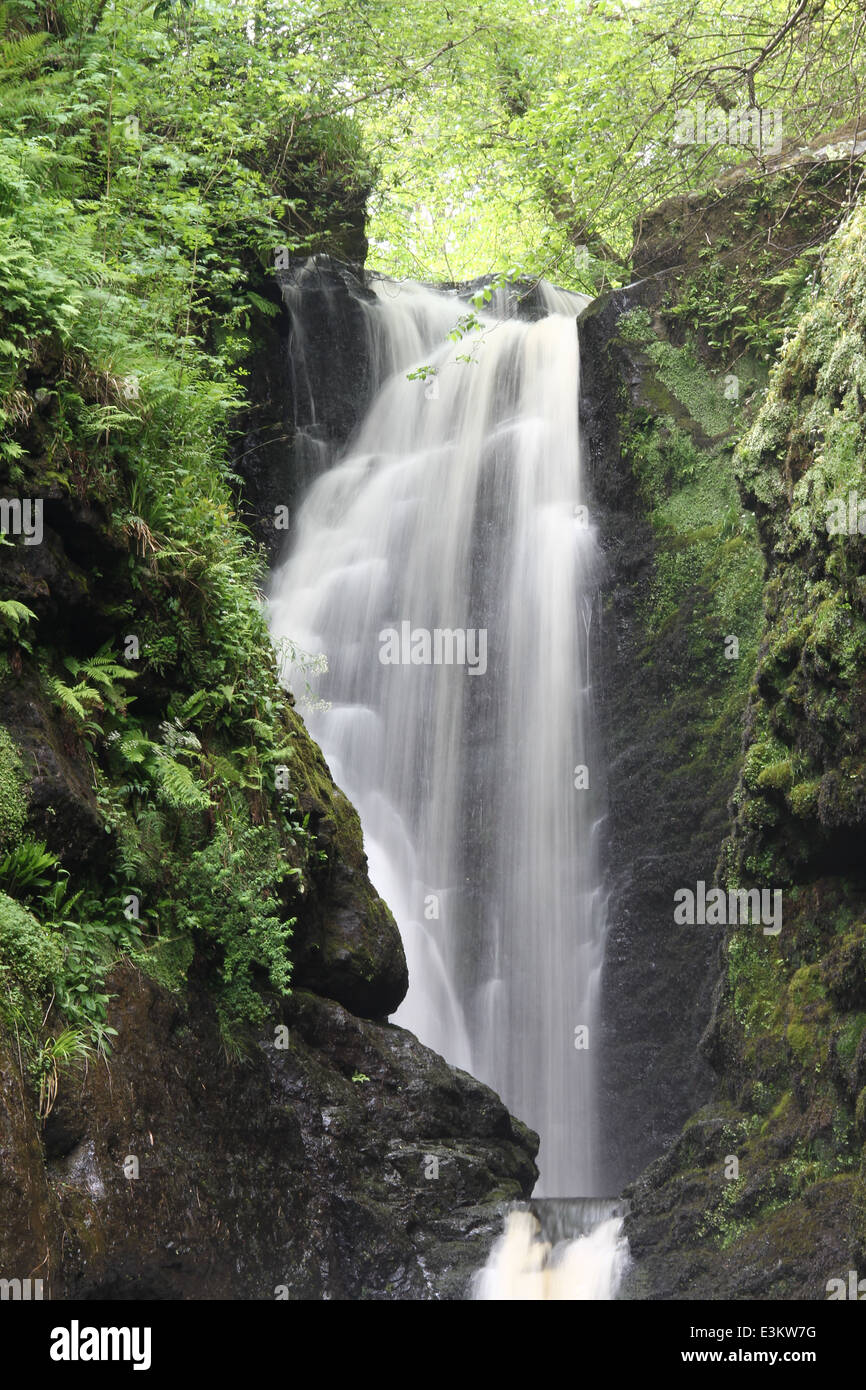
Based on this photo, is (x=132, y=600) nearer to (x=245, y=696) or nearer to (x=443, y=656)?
(x=245, y=696)

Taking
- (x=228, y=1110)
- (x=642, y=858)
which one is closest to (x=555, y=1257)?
(x=228, y=1110)

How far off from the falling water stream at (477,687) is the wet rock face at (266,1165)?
8.42 feet

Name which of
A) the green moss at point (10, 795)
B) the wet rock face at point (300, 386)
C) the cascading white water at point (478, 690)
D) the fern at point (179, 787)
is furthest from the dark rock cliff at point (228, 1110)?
the wet rock face at point (300, 386)

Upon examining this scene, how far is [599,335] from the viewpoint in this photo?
14.0 meters

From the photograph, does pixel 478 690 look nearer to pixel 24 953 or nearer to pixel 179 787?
pixel 179 787

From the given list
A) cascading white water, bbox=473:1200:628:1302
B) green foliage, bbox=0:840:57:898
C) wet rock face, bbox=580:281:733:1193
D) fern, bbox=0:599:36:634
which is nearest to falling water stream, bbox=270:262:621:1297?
wet rock face, bbox=580:281:733:1193

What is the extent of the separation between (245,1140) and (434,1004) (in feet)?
16.1

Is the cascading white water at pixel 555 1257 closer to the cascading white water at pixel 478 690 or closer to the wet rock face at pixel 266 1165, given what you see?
the wet rock face at pixel 266 1165

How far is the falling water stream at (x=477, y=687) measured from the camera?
10.7m

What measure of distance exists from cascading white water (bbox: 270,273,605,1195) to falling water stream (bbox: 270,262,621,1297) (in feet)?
0.07

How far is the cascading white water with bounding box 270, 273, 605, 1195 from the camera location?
35.1 ft

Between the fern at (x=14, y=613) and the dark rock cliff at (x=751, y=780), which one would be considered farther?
the dark rock cliff at (x=751, y=780)

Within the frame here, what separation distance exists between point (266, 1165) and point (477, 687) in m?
7.10

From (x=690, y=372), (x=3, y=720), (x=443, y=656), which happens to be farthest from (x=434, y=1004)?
(x=690, y=372)
